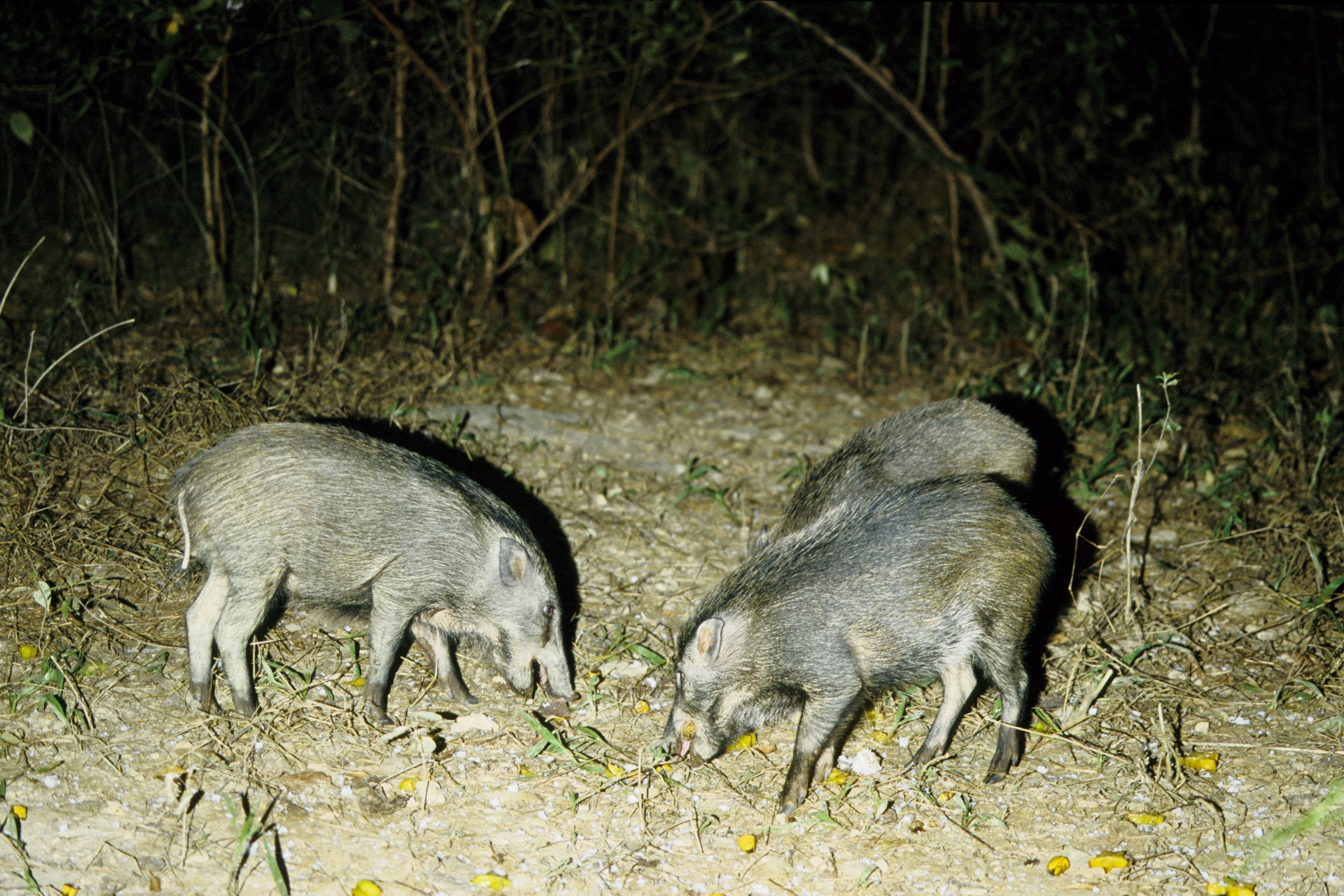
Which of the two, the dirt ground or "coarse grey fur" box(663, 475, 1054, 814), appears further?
"coarse grey fur" box(663, 475, 1054, 814)

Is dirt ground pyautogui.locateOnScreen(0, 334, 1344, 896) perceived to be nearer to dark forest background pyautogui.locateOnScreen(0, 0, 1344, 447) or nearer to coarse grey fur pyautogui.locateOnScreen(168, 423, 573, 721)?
coarse grey fur pyautogui.locateOnScreen(168, 423, 573, 721)

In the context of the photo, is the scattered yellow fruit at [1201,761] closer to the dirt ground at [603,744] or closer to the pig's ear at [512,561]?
the dirt ground at [603,744]

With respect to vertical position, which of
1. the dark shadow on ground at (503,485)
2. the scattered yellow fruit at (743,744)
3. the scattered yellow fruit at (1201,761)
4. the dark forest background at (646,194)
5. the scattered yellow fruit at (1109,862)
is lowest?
the scattered yellow fruit at (743,744)

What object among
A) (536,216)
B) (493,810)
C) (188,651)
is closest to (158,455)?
(188,651)

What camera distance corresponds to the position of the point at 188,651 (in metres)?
3.59

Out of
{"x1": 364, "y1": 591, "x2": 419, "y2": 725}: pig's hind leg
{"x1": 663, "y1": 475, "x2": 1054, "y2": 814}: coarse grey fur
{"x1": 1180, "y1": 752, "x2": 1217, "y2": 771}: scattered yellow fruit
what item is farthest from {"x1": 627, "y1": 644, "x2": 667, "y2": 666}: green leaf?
{"x1": 1180, "y1": 752, "x2": 1217, "y2": 771}: scattered yellow fruit

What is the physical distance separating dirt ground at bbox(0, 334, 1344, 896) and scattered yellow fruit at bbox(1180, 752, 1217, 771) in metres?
0.03

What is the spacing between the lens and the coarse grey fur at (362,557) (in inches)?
137

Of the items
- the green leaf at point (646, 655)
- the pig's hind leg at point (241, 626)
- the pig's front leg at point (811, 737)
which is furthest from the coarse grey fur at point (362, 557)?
the pig's front leg at point (811, 737)

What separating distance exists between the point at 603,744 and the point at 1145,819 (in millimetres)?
1682

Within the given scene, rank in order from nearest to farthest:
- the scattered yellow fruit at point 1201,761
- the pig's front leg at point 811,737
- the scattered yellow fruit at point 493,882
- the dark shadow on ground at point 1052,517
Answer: the scattered yellow fruit at point 493,882 < the pig's front leg at point 811,737 < the scattered yellow fruit at point 1201,761 < the dark shadow on ground at point 1052,517

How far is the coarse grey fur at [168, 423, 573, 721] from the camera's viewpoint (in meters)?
3.48

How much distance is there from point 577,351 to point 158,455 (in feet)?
8.41

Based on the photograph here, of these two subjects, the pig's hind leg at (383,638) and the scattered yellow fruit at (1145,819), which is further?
the pig's hind leg at (383,638)
